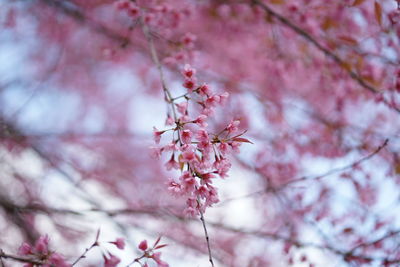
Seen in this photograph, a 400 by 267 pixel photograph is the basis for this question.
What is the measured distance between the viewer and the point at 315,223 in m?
3.61

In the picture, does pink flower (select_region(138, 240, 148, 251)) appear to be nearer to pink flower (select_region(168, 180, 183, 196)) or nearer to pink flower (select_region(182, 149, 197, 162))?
pink flower (select_region(168, 180, 183, 196))

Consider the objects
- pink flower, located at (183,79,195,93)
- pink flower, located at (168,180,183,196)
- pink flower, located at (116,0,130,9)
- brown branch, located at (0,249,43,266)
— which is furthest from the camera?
pink flower, located at (116,0,130,9)

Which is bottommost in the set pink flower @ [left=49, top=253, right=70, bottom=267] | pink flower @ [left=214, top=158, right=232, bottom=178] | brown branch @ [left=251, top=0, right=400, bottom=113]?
pink flower @ [left=49, top=253, right=70, bottom=267]

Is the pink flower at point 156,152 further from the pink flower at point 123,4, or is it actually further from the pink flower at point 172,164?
the pink flower at point 123,4

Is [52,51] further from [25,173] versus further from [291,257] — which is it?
[291,257]

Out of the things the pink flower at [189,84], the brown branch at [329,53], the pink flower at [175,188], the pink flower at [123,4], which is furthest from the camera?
the brown branch at [329,53]

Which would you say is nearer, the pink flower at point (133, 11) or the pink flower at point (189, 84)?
the pink flower at point (189, 84)

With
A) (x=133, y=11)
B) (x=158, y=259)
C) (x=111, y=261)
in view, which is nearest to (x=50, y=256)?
(x=111, y=261)

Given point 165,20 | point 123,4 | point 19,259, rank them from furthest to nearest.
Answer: point 165,20, point 123,4, point 19,259

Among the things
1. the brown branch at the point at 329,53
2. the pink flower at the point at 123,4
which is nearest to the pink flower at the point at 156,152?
the pink flower at the point at 123,4

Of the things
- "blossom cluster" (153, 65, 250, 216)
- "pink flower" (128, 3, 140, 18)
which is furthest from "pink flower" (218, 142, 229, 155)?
"pink flower" (128, 3, 140, 18)

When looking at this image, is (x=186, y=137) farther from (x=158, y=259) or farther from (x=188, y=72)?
(x=158, y=259)

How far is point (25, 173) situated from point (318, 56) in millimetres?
3401

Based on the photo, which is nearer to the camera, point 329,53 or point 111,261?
point 111,261
